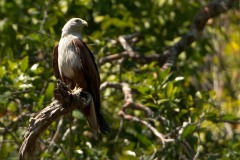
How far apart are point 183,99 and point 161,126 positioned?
37 cm

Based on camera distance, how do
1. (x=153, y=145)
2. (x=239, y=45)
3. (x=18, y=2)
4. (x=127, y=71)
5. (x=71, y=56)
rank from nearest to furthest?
(x=71, y=56) → (x=153, y=145) → (x=127, y=71) → (x=18, y=2) → (x=239, y=45)

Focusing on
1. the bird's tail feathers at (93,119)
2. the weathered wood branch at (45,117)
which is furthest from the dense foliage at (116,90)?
the weathered wood branch at (45,117)

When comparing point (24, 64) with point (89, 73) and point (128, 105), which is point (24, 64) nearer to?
point (89, 73)

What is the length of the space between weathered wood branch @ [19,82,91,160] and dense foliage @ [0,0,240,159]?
380 millimetres

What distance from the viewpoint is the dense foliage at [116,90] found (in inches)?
268

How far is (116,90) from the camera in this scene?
26.3 feet

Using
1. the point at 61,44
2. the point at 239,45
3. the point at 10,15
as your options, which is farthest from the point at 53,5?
the point at 239,45

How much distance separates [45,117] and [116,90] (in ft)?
9.34

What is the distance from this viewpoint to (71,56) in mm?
6203

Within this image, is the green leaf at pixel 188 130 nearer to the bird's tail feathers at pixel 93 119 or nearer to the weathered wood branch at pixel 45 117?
the bird's tail feathers at pixel 93 119

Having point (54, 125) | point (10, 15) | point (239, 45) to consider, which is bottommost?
point (239, 45)

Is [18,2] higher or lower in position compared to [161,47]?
higher

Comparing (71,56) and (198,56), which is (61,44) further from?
(198,56)

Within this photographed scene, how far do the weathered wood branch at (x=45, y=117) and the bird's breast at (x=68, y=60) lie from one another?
829 millimetres
